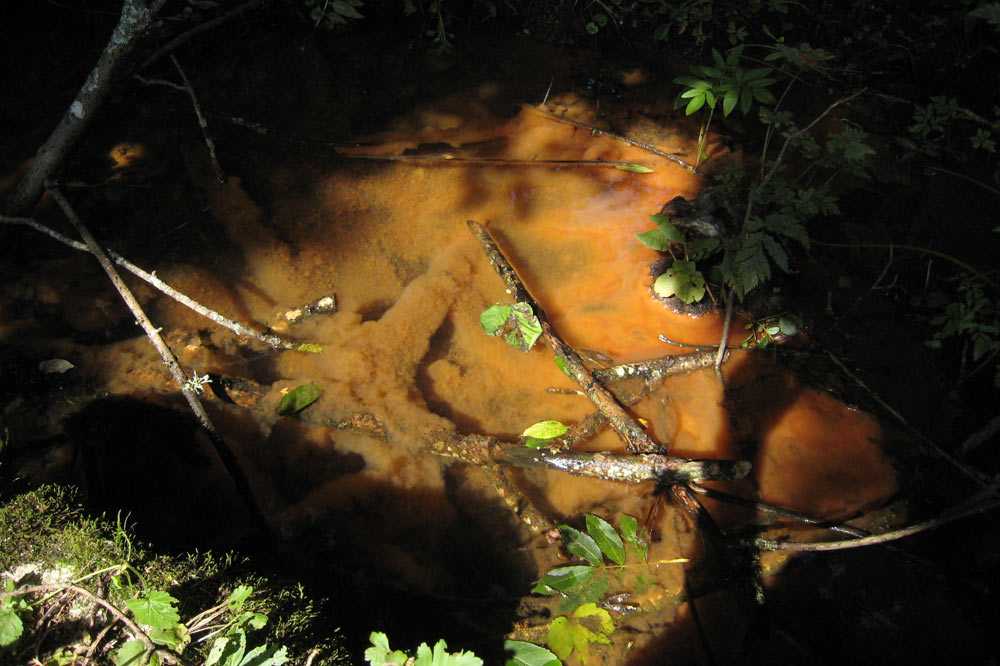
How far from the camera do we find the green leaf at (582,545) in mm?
2115

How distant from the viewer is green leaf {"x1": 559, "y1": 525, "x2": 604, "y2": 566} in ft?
6.94

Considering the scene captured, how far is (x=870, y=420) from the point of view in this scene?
8.28 feet

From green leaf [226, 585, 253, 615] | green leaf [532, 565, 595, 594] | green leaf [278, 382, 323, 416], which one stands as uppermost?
green leaf [226, 585, 253, 615]

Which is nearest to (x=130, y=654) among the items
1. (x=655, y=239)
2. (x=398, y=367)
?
(x=398, y=367)

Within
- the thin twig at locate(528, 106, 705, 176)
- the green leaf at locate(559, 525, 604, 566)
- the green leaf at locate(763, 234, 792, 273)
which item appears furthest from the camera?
the thin twig at locate(528, 106, 705, 176)

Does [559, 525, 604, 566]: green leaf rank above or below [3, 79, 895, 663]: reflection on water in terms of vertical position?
below

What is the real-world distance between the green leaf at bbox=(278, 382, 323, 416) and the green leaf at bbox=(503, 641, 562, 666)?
1.38 meters

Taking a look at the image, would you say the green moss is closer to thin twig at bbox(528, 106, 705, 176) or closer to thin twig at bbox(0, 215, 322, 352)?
thin twig at bbox(0, 215, 322, 352)

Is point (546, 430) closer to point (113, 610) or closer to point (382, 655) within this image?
point (382, 655)

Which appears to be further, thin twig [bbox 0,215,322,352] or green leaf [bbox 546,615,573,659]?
thin twig [bbox 0,215,322,352]

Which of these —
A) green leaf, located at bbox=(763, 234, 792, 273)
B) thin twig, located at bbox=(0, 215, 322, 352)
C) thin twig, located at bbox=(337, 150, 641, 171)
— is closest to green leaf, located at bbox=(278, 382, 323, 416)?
thin twig, located at bbox=(0, 215, 322, 352)

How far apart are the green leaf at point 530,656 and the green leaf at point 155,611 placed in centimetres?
119

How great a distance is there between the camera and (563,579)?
207cm

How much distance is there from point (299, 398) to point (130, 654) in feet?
4.21
